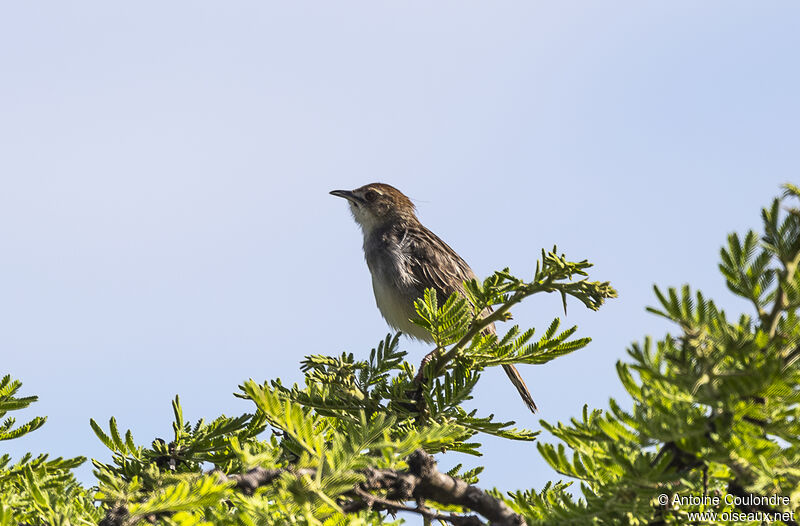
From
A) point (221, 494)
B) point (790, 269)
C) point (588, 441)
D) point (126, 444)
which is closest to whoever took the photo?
point (790, 269)

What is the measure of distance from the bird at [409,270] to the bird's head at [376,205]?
5.7 inches

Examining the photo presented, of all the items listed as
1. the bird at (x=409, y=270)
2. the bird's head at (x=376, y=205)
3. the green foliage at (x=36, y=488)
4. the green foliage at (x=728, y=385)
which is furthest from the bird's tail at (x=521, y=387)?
the green foliage at (x=728, y=385)

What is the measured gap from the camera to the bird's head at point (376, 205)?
34.2ft

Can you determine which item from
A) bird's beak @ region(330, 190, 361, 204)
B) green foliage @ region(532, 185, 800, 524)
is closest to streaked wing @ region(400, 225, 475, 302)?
bird's beak @ region(330, 190, 361, 204)

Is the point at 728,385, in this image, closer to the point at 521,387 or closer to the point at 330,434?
the point at 330,434

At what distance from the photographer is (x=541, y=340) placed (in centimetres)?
334

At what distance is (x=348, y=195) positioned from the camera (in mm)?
10898

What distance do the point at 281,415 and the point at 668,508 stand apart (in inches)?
43.9

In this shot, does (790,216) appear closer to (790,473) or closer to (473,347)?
(790,473)

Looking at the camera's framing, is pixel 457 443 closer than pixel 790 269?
No

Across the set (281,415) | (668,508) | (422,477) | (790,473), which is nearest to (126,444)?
(281,415)

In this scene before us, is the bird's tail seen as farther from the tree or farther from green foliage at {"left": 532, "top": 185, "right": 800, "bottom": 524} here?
green foliage at {"left": 532, "top": 185, "right": 800, "bottom": 524}

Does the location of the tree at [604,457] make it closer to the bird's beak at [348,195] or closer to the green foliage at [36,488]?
the green foliage at [36,488]

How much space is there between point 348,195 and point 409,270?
2680 millimetres
